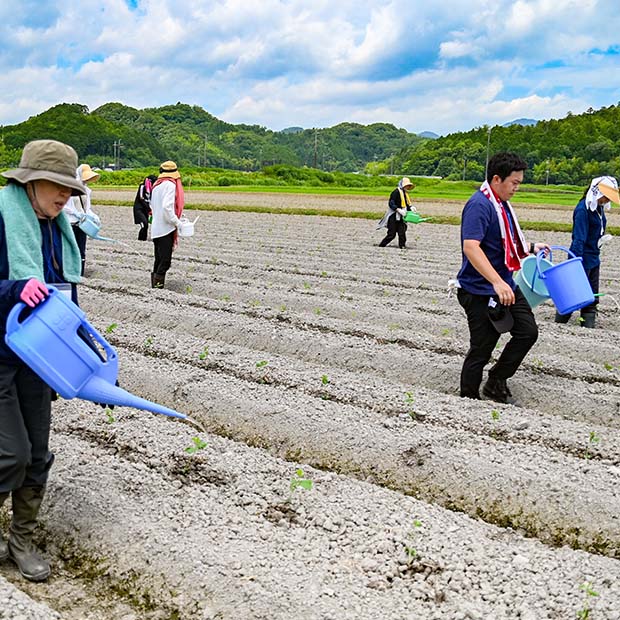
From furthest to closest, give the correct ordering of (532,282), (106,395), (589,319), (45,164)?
(589,319) → (532,282) → (106,395) → (45,164)

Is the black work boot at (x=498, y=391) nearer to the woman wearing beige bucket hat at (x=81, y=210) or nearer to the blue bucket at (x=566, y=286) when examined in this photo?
the blue bucket at (x=566, y=286)

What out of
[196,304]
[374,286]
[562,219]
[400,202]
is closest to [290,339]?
[196,304]

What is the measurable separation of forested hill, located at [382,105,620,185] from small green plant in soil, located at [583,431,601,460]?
5405 cm

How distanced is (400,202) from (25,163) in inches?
443

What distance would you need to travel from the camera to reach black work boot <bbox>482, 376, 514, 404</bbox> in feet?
16.8

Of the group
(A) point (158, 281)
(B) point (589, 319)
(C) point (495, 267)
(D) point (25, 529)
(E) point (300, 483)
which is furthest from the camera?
(A) point (158, 281)

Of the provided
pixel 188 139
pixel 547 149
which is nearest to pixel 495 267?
pixel 547 149

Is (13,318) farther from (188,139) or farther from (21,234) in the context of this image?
(188,139)

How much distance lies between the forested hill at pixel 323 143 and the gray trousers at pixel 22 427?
57.2 meters

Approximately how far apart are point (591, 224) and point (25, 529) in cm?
620

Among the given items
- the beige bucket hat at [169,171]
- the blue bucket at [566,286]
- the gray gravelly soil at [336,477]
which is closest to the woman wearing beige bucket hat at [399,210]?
the beige bucket hat at [169,171]

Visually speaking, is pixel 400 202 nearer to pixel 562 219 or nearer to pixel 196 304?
pixel 196 304

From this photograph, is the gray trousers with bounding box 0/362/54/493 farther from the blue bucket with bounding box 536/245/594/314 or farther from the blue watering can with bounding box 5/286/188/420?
the blue bucket with bounding box 536/245/594/314

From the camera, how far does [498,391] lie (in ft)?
16.8
